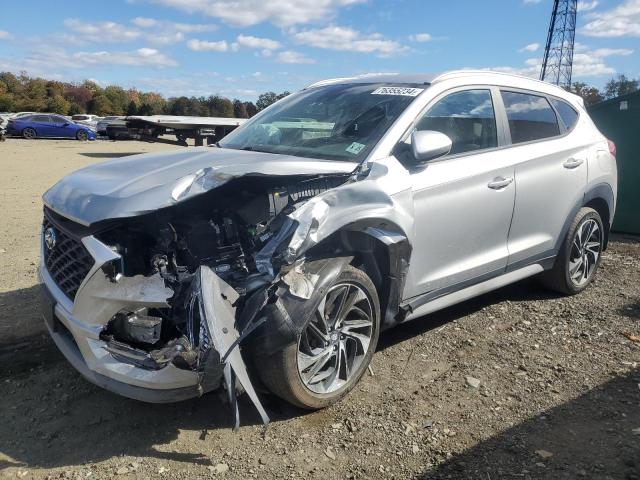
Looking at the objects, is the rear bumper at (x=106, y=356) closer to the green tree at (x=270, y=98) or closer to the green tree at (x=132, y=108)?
the green tree at (x=270, y=98)

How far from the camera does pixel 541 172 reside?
14.7ft

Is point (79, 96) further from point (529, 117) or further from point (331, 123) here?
point (529, 117)

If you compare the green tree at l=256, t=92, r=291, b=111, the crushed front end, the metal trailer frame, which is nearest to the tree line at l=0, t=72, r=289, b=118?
the metal trailer frame

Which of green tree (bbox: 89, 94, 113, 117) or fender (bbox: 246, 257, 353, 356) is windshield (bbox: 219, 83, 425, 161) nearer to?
fender (bbox: 246, 257, 353, 356)

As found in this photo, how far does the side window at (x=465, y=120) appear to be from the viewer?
12.8ft

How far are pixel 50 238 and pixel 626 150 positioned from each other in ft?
25.9

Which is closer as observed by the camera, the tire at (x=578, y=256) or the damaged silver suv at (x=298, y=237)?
the damaged silver suv at (x=298, y=237)

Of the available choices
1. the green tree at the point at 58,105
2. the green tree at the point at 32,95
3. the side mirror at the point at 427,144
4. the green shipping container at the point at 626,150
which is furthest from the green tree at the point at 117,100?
the side mirror at the point at 427,144

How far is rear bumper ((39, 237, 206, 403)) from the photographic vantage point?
108 inches

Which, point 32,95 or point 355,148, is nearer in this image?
point 355,148

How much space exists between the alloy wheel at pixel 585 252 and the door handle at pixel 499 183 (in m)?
1.28

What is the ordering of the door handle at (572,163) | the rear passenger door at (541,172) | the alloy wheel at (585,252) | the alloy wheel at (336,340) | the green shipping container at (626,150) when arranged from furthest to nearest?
the green shipping container at (626,150)
the alloy wheel at (585,252)
the door handle at (572,163)
the rear passenger door at (541,172)
the alloy wheel at (336,340)

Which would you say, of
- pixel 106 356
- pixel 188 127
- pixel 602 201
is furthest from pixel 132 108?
pixel 106 356

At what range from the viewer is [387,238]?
329cm
